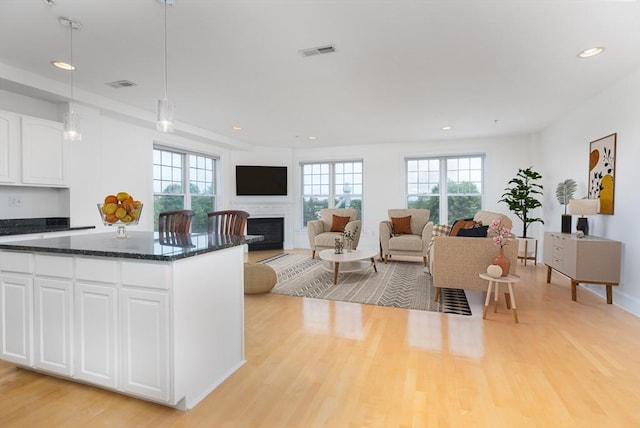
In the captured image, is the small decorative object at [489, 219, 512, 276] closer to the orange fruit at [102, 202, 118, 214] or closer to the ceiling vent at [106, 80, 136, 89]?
the orange fruit at [102, 202, 118, 214]

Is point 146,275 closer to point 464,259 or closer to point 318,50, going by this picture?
point 318,50

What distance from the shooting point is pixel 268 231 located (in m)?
7.56

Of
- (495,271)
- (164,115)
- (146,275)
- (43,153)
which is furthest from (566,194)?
(43,153)

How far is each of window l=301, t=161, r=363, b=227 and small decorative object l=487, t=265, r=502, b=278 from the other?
4563 millimetres

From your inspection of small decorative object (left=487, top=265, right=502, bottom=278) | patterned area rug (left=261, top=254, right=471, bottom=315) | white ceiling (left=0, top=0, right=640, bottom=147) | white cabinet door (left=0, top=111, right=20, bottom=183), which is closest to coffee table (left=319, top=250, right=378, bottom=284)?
patterned area rug (left=261, top=254, right=471, bottom=315)

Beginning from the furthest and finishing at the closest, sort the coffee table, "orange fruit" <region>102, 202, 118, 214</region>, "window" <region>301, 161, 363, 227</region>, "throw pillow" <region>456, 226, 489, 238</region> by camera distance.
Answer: "window" <region>301, 161, 363, 227</region> → the coffee table → "throw pillow" <region>456, 226, 489, 238</region> → "orange fruit" <region>102, 202, 118, 214</region>

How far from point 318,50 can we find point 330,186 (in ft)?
16.8

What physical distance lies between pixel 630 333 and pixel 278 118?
15.5 feet

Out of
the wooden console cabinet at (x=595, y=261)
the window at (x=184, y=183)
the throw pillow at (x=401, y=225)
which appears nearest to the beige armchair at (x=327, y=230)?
the throw pillow at (x=401, y=225)

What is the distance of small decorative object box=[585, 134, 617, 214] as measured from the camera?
3678 mm

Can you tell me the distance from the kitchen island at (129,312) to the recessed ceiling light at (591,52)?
3258mm

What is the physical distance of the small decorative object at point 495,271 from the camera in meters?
3.04

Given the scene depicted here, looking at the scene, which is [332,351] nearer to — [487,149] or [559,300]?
[559,300]

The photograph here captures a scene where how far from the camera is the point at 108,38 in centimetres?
258
